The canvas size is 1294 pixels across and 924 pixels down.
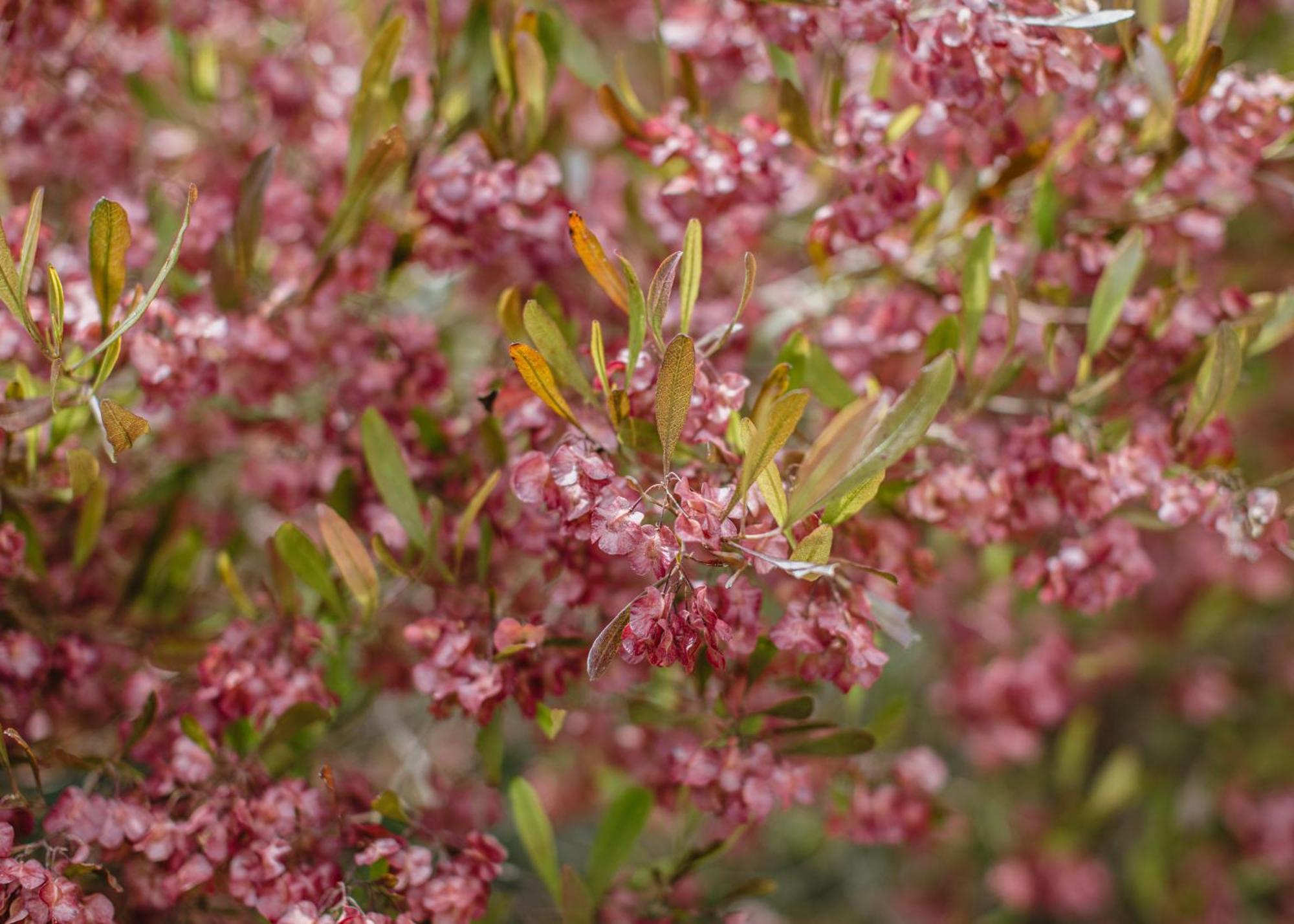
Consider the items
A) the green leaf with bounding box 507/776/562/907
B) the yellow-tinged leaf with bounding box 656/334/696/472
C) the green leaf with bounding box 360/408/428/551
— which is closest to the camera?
the yellow-tinged leaf with bounding box 656/334/696/472

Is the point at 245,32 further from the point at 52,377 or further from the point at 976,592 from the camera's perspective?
the point at 976,592

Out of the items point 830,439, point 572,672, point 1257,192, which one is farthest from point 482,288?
point 1257,192

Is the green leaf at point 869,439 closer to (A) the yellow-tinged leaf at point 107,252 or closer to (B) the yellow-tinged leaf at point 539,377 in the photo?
(B) the yellow-tinged leaf at point 539,377

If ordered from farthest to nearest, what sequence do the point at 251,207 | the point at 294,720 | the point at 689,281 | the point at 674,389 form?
1. the point at 251,207
2. the point at 294,720
3. the point at 689,281
4. the point at 674,389

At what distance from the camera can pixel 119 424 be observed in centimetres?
82

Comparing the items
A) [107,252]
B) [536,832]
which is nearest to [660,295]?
[107,252]

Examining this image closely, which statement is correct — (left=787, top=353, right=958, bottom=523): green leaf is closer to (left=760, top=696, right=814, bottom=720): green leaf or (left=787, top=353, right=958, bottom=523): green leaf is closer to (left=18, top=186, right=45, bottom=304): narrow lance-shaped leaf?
(left=760, top=696, right=814, bottom=720): green leaf

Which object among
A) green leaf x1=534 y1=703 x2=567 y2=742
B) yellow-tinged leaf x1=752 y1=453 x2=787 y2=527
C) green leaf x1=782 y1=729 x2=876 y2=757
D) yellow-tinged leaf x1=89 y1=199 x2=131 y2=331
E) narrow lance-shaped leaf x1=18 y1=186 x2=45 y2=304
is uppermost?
narrow lance-shaped leaf x1=18 y1=186 x2=45 y2=304

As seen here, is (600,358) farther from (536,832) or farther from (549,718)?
(536,832)

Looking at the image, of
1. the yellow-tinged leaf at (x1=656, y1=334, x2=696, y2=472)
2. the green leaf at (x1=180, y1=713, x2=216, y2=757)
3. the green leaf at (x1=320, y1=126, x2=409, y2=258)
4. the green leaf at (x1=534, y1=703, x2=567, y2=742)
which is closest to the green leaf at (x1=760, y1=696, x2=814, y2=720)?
the green leaf at (x1=534, y1=703, x2=567, y2=742)

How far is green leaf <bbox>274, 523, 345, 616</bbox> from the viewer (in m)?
1.01

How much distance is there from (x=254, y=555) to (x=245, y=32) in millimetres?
770

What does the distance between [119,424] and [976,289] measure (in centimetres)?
75

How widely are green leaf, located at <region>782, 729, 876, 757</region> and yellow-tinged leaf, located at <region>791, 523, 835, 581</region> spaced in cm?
29
